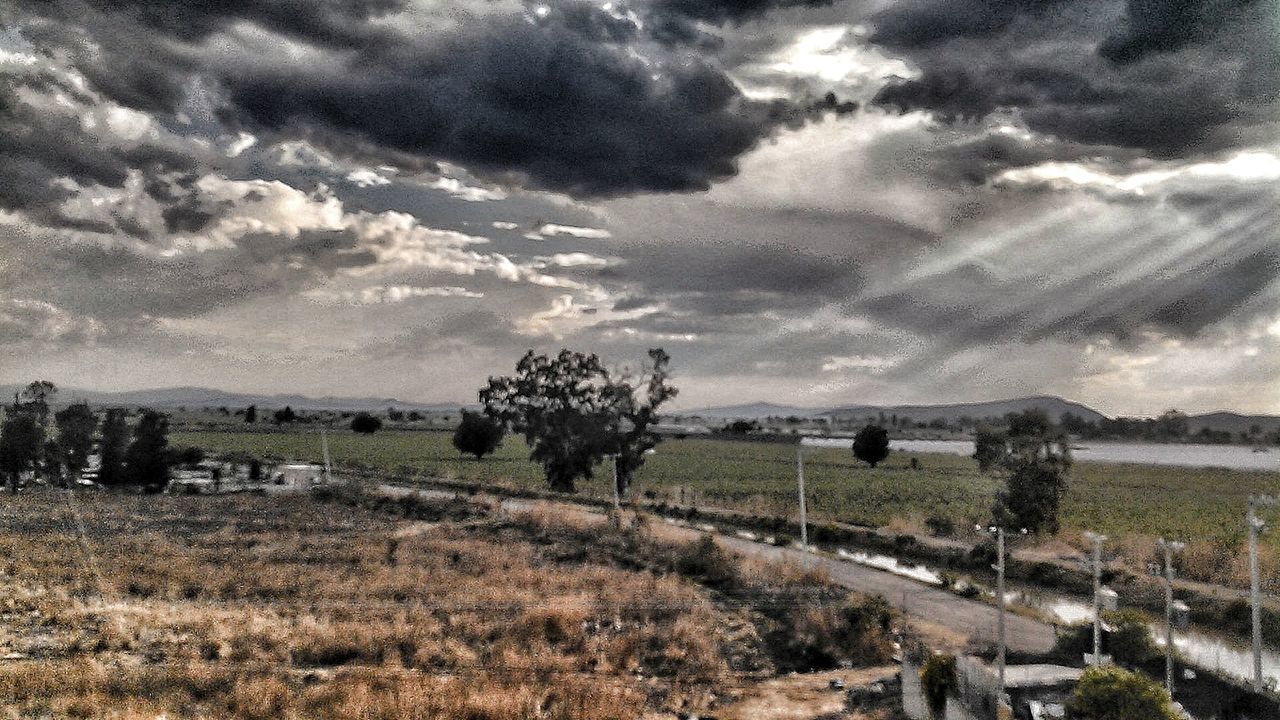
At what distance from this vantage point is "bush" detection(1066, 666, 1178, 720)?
1280 cm

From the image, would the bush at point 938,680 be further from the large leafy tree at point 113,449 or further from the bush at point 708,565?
the large leafy tree at point 113,449

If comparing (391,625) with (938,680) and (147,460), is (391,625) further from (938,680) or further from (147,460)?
(147,460)

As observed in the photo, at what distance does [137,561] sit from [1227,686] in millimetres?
33419

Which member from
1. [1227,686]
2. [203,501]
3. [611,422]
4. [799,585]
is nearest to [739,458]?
[611,422]

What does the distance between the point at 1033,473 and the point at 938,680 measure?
1061 inches

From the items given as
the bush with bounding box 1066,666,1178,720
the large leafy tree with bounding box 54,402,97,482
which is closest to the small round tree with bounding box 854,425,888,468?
the large leafy tree with bounding box 54,402,97,482

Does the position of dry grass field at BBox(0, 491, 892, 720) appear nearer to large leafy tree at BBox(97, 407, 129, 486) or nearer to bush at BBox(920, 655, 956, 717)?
bush at BBox(920, 655, 956, 717)

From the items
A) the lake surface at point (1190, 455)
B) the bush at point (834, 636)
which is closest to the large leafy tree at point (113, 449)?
the bush at point (834, 636)

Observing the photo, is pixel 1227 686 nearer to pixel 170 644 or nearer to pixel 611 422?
pixel 170 644

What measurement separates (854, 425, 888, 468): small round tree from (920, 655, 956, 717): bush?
7331cm

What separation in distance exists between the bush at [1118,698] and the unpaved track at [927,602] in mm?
7281

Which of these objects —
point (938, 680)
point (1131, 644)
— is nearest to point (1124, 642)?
point (1131, 644)

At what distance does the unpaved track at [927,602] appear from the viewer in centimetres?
2328

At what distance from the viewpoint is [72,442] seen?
200ft
